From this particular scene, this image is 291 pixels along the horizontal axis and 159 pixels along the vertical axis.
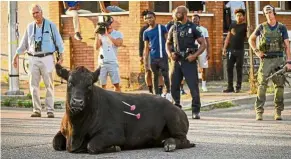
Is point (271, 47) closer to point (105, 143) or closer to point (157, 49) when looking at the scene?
point (157, 49)

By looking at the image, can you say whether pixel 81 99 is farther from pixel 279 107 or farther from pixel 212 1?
pixel 212 1

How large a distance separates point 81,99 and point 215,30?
16.0 metres

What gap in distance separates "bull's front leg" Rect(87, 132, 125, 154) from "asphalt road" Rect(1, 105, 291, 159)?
9cm

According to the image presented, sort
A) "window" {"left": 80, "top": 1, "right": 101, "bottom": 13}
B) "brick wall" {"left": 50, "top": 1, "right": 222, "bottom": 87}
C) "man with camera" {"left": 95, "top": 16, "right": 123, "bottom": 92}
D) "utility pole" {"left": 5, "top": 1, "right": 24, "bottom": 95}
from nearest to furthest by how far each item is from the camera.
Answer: "man with camera" {"left": 95, "top": 16, "right": 123, "bottom": 92}
"utility pole" {"left": 5, "top": 1, "right": 24, "bottom": 95}
"brick wall" {"left": 50, "top": 1, "right": 222, "bottom": 87}
"window" {"left": 80, "top": 1, "right": 101, "bottom": 13}

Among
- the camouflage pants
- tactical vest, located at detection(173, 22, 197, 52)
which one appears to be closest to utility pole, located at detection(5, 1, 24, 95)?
tactical vest, located at detection(173, 22, 197, 52)

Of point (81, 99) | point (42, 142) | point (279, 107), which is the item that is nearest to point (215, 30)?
point (279, 107)

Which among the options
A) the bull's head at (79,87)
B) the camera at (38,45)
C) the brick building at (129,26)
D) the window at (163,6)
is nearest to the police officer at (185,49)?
the camera at (38,45)

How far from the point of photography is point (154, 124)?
10383 millimetres

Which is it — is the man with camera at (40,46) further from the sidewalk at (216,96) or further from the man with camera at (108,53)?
the sidewalk at (216,96)

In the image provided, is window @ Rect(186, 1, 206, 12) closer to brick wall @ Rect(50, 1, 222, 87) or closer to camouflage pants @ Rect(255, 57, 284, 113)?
brick wall @ Rect(50, 1, 222, 87)

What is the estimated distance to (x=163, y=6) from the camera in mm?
25094

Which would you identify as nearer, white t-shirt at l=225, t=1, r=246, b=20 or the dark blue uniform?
the dark blue uniform

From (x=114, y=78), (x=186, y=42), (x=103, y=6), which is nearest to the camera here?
(x=186, y=42)

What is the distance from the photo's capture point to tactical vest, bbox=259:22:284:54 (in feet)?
48.6
